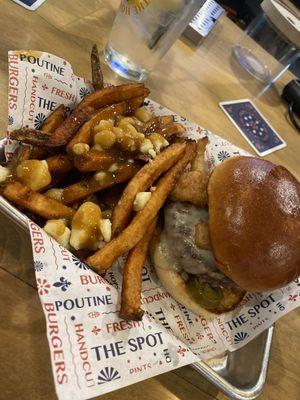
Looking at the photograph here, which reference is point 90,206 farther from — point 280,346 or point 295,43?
point 295,43

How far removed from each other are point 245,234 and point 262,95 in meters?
2.01

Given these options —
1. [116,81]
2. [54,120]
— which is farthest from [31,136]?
[116,81]

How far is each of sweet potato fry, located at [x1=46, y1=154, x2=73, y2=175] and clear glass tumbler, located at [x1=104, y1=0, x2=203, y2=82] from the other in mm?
948

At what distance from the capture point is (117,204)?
1358 millimetres

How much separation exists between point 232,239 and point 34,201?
689 millimetres

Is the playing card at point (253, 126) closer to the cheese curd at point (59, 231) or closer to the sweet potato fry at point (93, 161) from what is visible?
the sweet potato fry at point (93, 161)

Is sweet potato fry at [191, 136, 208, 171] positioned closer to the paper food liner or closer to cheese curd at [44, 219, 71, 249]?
the paper food liner

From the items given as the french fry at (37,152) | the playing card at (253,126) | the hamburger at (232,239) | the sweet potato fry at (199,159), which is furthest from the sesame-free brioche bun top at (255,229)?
the playing card at (253,126)

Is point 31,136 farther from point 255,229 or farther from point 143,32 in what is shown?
point 143,32

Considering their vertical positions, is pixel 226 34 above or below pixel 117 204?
above

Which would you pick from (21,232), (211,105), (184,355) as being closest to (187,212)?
(184,355)

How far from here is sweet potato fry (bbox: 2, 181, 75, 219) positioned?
119 cm

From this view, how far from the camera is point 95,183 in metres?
1.36

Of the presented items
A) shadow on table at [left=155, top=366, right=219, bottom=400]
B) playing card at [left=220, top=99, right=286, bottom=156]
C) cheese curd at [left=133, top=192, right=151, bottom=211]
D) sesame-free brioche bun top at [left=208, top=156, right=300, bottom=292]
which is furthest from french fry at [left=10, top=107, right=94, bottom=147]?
playing card at [left=220, top=99, right=286, bottom=156]
